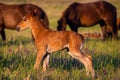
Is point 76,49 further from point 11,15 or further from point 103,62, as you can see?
point 11,15

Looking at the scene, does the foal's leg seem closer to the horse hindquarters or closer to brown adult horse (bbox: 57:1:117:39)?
the horse hindquarters

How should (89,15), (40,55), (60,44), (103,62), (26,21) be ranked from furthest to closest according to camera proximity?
(89,15)
(103,62)
(26,21)
(60,44)
(40,55)

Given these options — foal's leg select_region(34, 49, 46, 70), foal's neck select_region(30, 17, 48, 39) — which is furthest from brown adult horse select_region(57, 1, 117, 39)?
foal's leg select_region(34, 49, 46, 70)

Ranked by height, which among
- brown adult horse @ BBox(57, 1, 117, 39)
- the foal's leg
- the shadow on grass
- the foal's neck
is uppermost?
the foal's neck

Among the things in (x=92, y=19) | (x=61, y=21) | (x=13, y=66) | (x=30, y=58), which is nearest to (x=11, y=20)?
(x=61, y=21)

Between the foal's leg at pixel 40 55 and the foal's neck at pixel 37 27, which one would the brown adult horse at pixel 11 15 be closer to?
the foal's neck at pixel 37 27

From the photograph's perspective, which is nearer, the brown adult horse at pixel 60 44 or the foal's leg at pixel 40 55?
the foal's leg at pixel 40 55

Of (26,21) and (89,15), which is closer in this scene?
(26,21)

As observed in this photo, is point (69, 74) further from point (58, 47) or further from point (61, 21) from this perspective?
point (61, 21)

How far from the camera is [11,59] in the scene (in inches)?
343

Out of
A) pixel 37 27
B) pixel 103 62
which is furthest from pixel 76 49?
pixel 103 62

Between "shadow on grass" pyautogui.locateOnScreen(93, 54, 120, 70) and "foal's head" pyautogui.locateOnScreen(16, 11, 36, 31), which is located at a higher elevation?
"foal's head" pyautogui.locateOnScreen(16, 11, 36, 31)

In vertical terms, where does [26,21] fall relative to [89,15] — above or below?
above

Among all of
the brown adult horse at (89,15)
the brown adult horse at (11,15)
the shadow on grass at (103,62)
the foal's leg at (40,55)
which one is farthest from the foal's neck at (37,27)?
the brown adult horse at (89,15)
